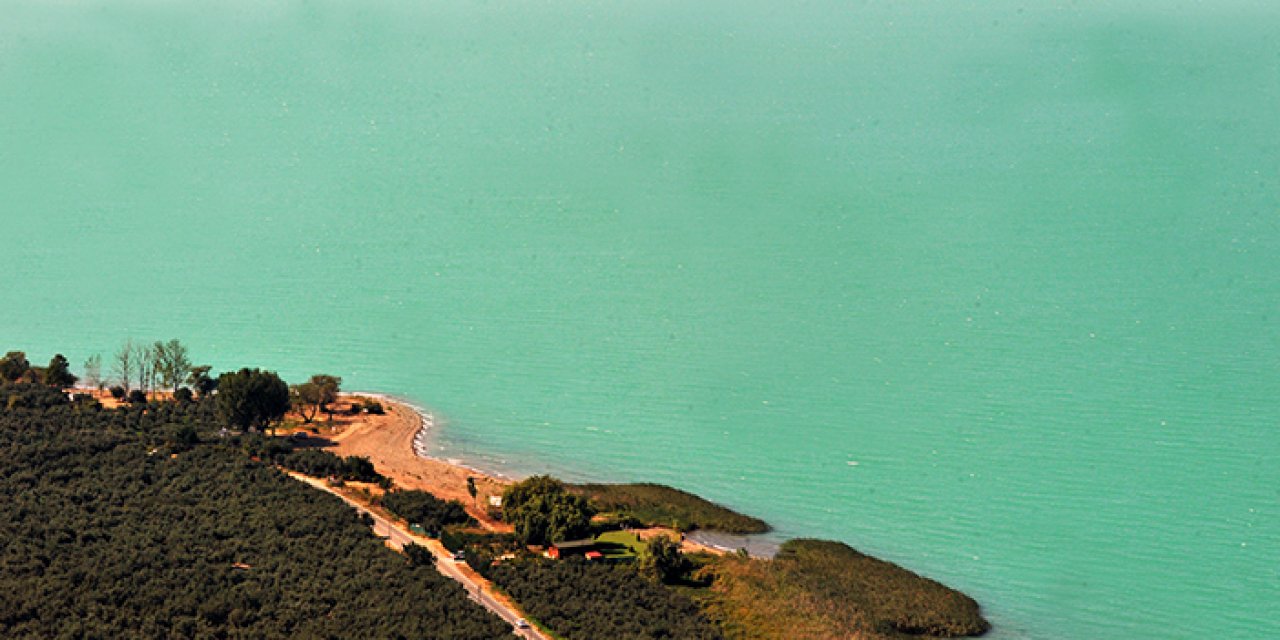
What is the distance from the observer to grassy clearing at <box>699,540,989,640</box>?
156ft

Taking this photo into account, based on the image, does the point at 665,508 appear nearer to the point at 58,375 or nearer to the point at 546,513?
the point at 546,513

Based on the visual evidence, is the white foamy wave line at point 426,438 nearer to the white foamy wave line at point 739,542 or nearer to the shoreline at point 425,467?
the shoreline at point 425,467

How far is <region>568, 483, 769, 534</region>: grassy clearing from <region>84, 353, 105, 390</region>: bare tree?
4118cm

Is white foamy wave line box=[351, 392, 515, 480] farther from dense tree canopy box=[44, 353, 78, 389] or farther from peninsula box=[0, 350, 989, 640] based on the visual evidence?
dense tree canopy box=[44, 353, 78, 389]

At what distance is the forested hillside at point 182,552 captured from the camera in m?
43.1

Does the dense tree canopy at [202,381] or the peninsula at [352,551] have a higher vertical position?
the dense tree canopy at [202,381]

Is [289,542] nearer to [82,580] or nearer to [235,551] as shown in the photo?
[235,551]

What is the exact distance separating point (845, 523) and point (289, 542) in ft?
99.6

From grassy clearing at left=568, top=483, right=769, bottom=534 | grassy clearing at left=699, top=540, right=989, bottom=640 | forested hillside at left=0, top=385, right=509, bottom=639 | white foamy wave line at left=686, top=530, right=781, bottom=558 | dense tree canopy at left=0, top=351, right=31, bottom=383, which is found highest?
dense tree canopy at left=0, top=351, right=31, bottom=383

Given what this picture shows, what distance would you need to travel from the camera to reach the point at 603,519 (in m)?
60.0

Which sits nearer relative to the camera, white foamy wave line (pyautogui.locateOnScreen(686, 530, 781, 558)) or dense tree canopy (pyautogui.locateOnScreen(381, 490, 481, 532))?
dense tree canopy (pyautogui.locateOnScreen(381, 490, 481, 532))

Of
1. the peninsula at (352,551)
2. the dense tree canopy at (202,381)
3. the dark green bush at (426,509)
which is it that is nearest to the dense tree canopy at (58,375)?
the peninsula at (352,551)

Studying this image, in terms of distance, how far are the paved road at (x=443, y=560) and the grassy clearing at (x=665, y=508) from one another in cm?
1122

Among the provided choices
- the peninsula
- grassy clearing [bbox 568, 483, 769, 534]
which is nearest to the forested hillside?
the peninsula
